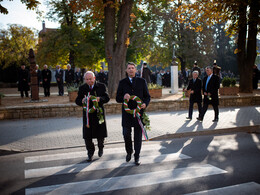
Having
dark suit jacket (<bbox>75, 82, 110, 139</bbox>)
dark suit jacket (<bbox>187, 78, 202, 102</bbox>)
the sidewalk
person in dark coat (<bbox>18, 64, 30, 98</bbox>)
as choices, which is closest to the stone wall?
the sidewalk

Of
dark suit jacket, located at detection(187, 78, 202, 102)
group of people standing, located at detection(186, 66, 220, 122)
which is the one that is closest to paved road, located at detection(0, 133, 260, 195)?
group of people standing, located at detection(186, 66, 220, 122)

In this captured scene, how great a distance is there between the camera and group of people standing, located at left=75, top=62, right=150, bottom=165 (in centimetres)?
551

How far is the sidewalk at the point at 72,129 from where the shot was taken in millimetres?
7301

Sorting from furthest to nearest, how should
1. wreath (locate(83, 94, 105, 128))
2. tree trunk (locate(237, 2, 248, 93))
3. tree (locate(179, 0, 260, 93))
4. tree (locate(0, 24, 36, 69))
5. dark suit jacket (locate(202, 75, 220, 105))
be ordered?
1. tree (locate(0, 24, 36, 69))
2. tree trunk (locate(237, 2, 248, 93))
3. tree (locate(179, 0, 260, 93))
4. dark suit jacket (locate(202, 75, 220, 105))
5. wreath (locate(83, 94, 105, 128))

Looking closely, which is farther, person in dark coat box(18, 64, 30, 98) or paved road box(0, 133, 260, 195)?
person in dark coat box(18, 64, 30, 98)

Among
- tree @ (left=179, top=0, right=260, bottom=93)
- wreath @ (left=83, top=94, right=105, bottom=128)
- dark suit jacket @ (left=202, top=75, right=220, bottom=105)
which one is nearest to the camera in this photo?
wreath @ (left=83, top=94, right=105, bottom=128)

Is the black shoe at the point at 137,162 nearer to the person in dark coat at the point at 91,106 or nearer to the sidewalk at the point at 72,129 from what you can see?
the person in dark coat at the point at 91,106

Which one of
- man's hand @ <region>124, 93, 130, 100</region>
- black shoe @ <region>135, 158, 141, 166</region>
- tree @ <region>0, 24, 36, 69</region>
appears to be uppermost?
tree @ <region>0, 24, 36, 69</region>

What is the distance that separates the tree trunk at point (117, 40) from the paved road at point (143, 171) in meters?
8.53

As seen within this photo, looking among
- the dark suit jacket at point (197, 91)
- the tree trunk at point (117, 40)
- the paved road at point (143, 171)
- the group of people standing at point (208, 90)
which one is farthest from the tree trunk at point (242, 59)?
the paved road at point (143, 171)

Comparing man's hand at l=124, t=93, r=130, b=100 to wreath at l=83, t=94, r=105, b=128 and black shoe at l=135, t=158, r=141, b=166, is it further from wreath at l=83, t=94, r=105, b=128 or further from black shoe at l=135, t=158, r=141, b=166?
black shoe at l=135, t=158, r=141, b=166

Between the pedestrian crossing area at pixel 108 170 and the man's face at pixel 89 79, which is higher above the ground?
the man's face at pixel 89 79

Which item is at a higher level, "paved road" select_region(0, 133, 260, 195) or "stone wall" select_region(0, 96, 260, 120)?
"stone wall" select_region(0, 96, 260, 120)

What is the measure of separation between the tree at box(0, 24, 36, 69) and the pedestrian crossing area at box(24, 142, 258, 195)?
1605 inches
